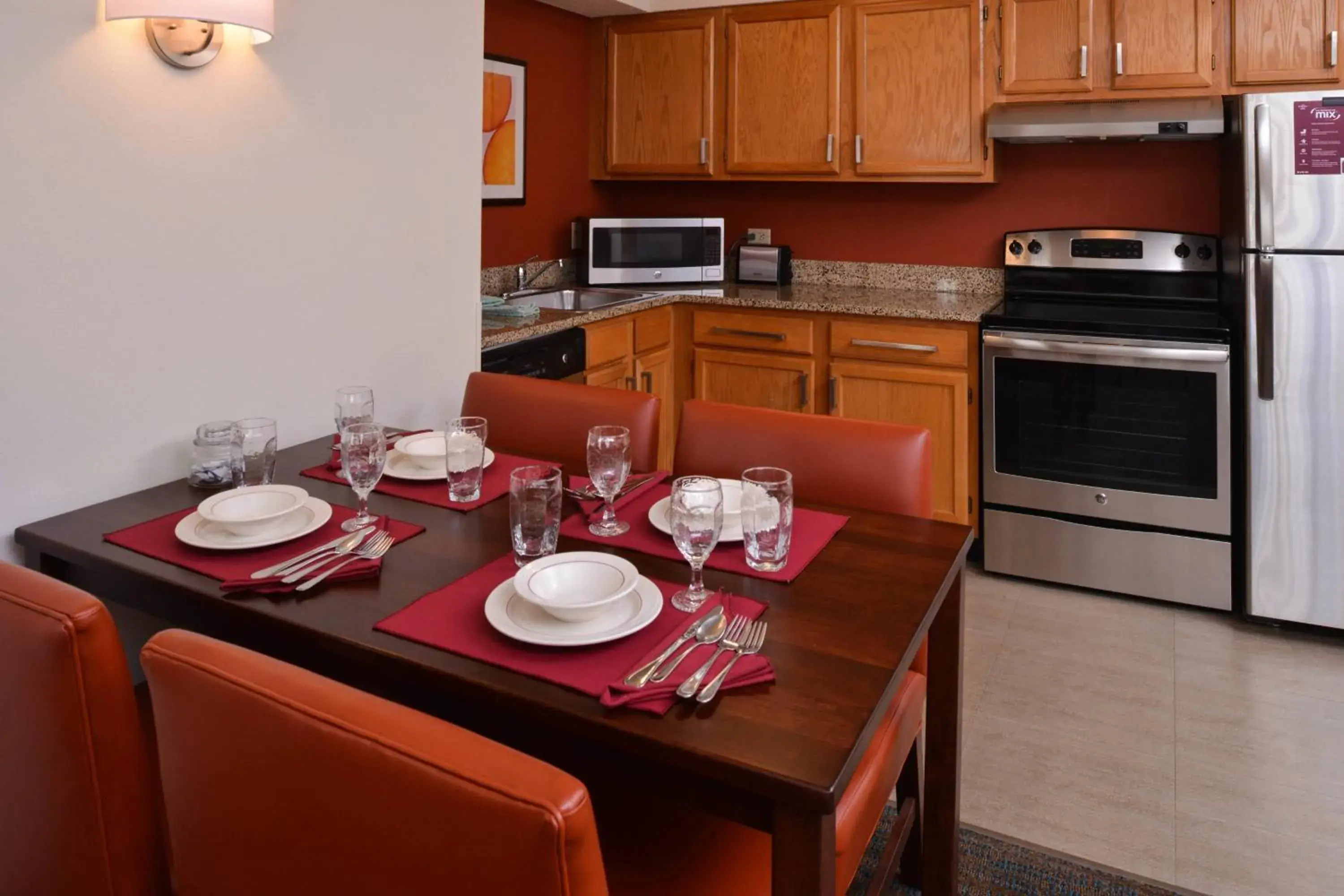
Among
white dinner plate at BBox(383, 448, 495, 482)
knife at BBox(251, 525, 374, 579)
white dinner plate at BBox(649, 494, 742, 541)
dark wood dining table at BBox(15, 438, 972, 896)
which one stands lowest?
dark wood dining table at BBox(15, 438, 972, 896)

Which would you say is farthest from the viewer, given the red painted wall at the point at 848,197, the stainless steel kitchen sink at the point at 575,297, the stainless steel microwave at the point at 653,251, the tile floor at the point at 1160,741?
the stainless steel microwave at the point at 653,251

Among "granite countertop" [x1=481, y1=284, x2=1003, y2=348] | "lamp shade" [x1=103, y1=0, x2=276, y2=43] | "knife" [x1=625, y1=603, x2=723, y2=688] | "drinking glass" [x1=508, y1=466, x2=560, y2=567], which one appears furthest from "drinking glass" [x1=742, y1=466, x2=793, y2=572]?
"granite countertop" [x1=481, y1=284, x2=1003, y2=348]

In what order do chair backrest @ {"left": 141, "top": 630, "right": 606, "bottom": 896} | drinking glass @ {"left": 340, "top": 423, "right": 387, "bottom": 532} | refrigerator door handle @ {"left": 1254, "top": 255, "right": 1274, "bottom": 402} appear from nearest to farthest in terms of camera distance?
chair backrest @ {"left": 141, "top": 630, "right": 606, "bottom": 896} → drinking glass @ {"left": 340, "top": 423, "right": 387, "bottom": 532} → refrigerator door handle @ {"left": 1254, "top": 255, "right": 1274, "bottom": 402}

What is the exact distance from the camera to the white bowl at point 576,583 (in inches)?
44.3

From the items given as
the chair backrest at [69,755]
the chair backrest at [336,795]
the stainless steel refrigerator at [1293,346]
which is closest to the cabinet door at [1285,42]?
the stainless steel refrigerator at [1293,346]

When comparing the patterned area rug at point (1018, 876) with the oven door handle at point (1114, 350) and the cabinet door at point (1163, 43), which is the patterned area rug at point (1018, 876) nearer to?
the oven door handle at point (1114, 350)

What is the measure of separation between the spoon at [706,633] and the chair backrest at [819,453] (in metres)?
0.55

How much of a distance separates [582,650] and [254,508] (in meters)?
0.70

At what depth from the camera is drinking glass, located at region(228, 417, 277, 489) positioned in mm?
1698

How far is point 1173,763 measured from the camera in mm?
2230

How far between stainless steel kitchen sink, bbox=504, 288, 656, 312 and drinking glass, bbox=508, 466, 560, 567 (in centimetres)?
246

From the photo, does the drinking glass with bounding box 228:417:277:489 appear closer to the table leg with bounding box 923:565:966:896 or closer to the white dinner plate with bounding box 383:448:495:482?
the white dinner plate with bounding box 383:448:495:482

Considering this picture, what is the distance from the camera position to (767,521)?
1.31 meters

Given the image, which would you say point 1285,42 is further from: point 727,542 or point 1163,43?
point 727,542
